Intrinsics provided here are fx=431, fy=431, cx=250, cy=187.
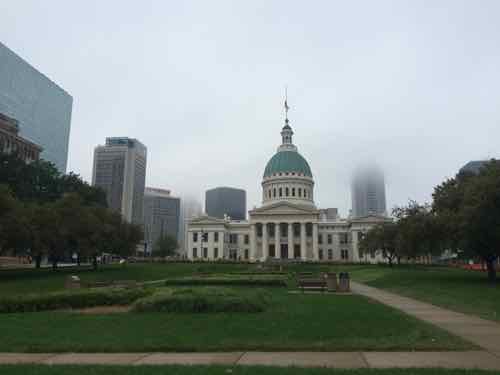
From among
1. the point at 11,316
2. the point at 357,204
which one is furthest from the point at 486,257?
the point at 357,204

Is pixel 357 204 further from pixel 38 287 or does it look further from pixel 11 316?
pixel 11 316

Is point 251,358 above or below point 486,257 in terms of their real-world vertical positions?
below

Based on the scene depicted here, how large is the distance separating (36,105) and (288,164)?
8782 cm

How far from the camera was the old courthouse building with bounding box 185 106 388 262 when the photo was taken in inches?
4845

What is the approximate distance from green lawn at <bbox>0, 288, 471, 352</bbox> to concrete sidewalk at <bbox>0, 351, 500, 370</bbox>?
489mm

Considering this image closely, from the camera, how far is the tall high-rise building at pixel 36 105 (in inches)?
5113

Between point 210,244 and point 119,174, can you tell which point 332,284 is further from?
point 119,174

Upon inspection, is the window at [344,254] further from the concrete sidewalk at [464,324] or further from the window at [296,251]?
the concrete sidewalk at [464,324]

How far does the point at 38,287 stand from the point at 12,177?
45.3 metres

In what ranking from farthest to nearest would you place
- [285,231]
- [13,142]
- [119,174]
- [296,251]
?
[119,174] < [285,231] < [296,251] < [13,142]

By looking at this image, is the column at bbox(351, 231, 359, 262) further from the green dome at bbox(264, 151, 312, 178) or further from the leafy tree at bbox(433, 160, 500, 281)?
the leafy tree at bbox(433, 160, 500, 281)

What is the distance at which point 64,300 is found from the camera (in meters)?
19.5

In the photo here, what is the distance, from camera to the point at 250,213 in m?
125

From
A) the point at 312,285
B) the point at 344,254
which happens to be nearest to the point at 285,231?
the point at 344,254
